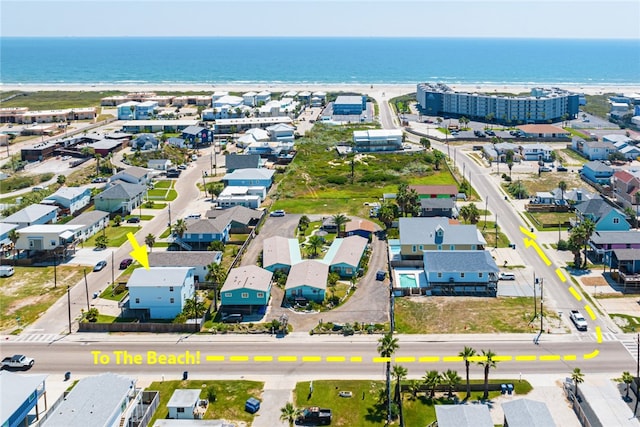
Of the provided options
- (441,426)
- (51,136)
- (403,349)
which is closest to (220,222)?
(403,349)

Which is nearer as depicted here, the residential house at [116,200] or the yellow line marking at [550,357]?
the yellow line marking at [550,357]

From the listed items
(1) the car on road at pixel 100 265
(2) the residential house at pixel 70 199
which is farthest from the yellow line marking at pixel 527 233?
(2) the residential house at pixel 70 199

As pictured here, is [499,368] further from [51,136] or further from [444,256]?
[51,136]

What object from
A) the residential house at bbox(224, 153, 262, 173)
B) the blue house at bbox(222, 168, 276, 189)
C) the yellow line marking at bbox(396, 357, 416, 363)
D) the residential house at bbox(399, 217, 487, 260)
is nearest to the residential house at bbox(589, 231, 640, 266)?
the residential house at bbox(399, 217, 487, 260)

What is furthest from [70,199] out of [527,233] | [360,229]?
[527,233]

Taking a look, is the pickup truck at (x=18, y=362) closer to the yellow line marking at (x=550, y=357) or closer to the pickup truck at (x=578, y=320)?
the yellow line marking at (x=550, y=357)

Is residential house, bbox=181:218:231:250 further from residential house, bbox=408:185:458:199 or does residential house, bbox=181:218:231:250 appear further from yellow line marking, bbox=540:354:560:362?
yellow line marking, bbox=540:354:560:362
